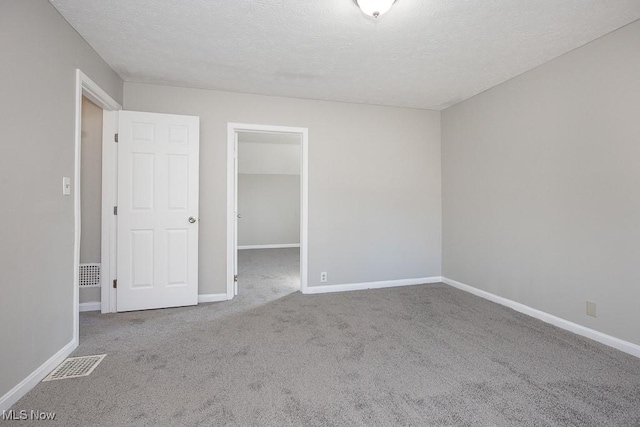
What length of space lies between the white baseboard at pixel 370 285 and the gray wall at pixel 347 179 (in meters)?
0.07

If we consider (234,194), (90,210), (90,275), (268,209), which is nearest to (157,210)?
(90,210)

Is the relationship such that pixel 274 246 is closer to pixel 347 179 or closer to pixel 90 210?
pixel 347 179

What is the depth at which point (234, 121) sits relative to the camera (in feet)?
11.6

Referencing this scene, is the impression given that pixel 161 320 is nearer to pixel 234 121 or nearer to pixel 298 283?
pixel 298 283

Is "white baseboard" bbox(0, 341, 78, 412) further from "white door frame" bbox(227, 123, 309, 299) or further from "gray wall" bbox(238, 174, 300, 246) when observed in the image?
"gray wall" bbox(238, 174, 300, 246)

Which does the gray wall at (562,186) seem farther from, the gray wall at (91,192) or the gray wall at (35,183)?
the gray wall at (91,192)

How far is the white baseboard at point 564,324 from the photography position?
2252mm

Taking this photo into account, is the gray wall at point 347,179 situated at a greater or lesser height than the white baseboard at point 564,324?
greater

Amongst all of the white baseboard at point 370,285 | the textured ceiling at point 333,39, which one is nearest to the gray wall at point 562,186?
the textured ceiling at point 333,39

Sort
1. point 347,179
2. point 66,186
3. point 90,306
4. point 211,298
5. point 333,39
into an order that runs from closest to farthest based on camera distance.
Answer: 1. point 66,186
2. point 333,39
3. point 90,306
4. point 211,298
5. point 347,179

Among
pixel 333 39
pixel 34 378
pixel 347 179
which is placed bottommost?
pixel 34 378

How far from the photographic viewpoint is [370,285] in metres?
3.99

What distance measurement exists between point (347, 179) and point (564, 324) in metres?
2.63

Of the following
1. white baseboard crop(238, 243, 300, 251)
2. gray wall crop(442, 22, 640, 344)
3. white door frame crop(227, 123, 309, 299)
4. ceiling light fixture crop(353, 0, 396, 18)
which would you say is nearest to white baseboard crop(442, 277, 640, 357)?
gray wall crop(442, 22, 640, 344)
